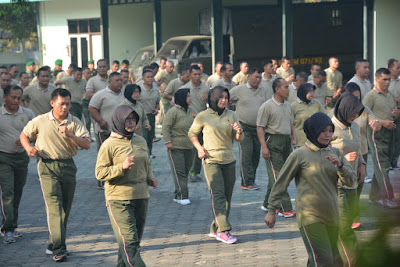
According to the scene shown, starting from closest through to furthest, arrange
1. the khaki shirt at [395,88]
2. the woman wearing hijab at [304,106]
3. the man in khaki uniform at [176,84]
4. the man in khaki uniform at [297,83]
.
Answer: the woman wearing hijab at [304,106] → the khaki shirt at [395,88] → the man in khaki uniform at [297,83] → the man in khaki uniform at [176,84]

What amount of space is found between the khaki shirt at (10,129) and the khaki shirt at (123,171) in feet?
7.97

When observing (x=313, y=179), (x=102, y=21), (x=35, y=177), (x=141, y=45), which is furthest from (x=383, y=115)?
(x=141, y=45)

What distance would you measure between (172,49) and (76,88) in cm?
781

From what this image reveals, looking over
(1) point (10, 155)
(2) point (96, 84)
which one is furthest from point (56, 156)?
(2) point (96, 84)

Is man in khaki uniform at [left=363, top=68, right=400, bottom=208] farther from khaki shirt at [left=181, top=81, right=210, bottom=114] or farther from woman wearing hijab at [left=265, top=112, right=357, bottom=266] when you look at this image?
woman wearing hijab at [left=265, top=112, right=357, bottom=266]

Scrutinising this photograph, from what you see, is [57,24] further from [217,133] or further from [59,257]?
[59,257]

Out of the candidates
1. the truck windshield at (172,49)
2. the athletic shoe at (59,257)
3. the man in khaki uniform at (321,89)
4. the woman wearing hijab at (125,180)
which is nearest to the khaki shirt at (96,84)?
the man in khaki uniform at (321,89)

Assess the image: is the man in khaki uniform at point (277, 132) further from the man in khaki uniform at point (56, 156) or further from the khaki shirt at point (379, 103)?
the man in khaki uniform at point (56, 156)

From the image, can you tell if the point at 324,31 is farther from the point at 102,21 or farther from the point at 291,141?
the point at 291,141

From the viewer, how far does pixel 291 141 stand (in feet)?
32.1

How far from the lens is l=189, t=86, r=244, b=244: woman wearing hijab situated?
8.30 m

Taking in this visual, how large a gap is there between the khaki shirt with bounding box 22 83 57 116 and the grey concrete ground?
1.70 meters

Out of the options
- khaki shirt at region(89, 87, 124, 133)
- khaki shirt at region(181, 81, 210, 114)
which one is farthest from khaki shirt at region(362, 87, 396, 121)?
khaki shirt at region(89, 87, 124, 133)

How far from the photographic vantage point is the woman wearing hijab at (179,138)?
10.6m
